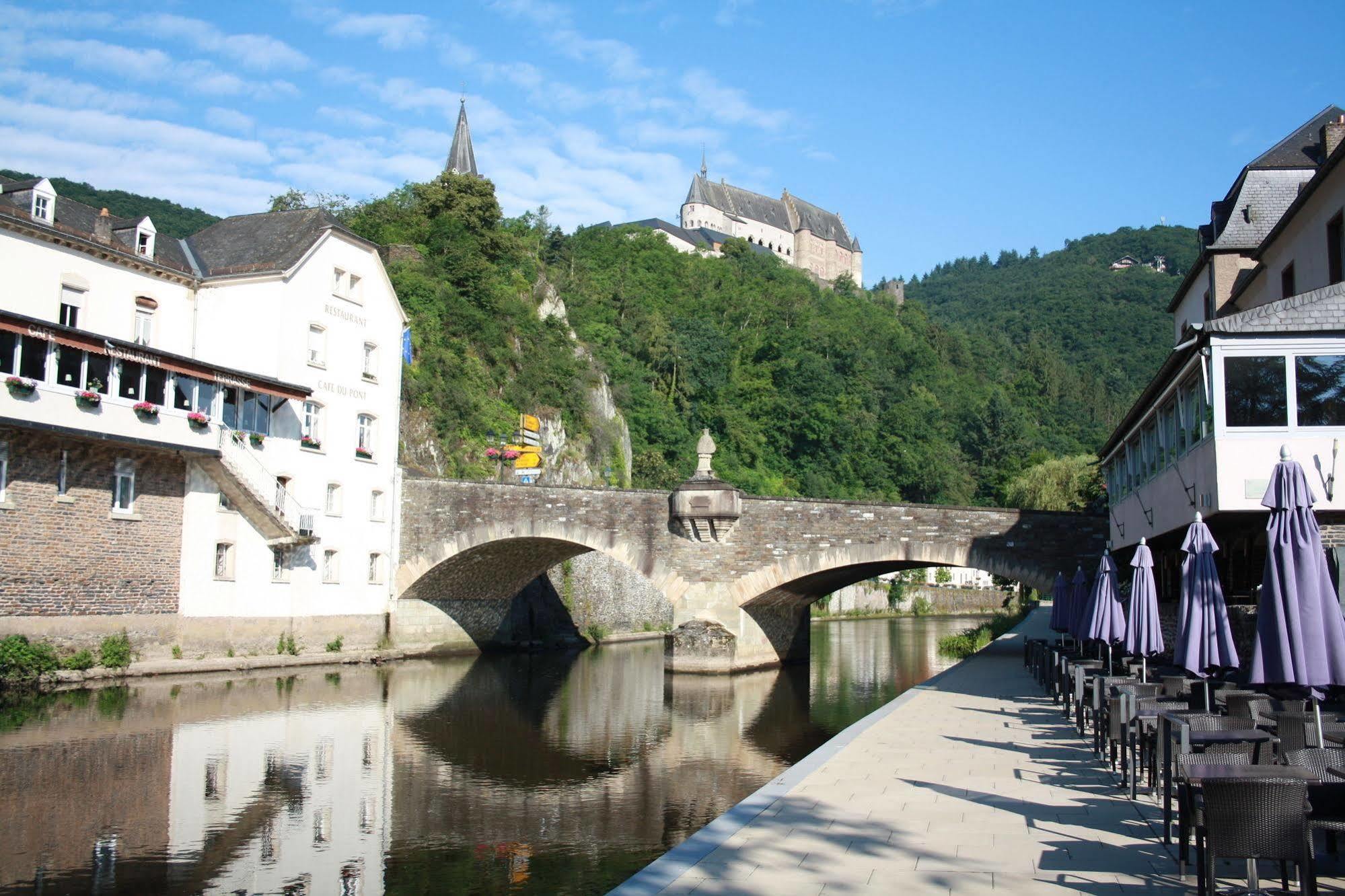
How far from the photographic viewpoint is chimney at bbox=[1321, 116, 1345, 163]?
22.0m

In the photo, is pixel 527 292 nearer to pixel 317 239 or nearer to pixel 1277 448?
pixel 317 239

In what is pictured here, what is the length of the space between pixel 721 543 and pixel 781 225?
107824mm

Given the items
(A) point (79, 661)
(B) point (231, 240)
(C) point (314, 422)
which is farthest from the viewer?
(B) point (231, 240)

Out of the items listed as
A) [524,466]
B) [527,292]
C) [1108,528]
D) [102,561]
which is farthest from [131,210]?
[1108,528]

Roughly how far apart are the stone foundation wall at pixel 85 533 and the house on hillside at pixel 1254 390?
18.1 meters

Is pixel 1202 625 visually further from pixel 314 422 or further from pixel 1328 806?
pixel 314 422

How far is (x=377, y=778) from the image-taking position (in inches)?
513

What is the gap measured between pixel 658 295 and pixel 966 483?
77.8 ft

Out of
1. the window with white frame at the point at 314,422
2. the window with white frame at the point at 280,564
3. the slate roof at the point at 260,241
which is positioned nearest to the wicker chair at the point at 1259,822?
the window with white frame at the point at 280,564

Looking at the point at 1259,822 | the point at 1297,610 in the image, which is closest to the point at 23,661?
the point at 1297,610

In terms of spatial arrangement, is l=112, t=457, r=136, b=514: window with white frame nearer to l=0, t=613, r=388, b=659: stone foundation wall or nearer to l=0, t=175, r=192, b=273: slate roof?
l=0, t=613, r=388, b=659: stone foundation wall

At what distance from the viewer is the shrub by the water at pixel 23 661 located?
63.9 ft

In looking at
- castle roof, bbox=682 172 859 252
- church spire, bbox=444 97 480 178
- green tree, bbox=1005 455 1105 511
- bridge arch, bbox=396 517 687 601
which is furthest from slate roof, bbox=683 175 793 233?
bridge arch, bbox=396 517 687 601

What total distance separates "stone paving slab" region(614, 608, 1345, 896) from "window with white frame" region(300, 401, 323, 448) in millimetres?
18054
